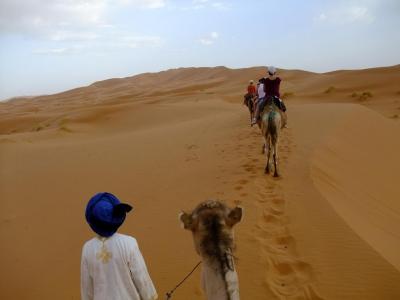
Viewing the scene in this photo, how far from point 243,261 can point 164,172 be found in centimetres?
500

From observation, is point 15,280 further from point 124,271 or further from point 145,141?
point 145,141

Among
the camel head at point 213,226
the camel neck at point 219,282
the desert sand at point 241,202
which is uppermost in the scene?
the camel head at point 213,226

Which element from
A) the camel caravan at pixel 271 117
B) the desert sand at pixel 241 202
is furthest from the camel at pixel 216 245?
the camel caravan at pixel 271 117

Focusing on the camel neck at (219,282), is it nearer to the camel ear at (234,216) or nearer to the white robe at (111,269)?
the camel ear at (234,216)

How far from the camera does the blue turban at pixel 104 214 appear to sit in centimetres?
259

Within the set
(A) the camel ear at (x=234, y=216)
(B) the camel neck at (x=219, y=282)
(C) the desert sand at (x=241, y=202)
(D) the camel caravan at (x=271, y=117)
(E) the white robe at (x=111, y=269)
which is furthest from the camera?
(D) the camel caravan at (x=271, y=117)

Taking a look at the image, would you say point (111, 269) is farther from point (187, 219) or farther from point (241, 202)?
point (241, 202)

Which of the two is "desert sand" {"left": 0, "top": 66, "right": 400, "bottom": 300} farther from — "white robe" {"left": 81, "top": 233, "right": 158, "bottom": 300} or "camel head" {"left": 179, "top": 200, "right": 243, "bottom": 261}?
"camel head" {"left": 179, "top": 200, "right": 243, "bottom": 261}

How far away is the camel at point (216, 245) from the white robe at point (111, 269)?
44cm

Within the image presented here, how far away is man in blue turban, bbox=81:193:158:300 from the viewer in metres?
2.64

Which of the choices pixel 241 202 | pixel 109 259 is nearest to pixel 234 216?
pixel 109 259

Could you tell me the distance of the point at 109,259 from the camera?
2.67 metres

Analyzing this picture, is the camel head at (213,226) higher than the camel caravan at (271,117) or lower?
higher

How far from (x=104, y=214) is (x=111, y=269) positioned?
0.39 meters
